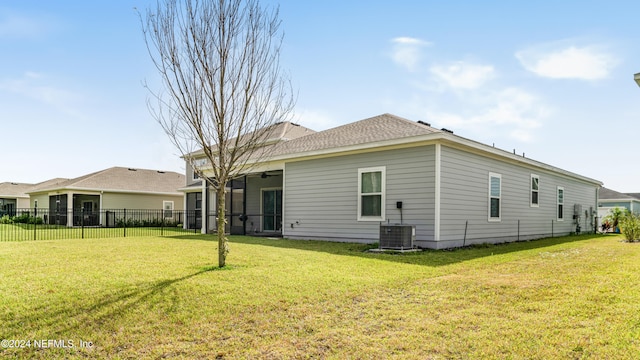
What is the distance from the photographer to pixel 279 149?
626 inches

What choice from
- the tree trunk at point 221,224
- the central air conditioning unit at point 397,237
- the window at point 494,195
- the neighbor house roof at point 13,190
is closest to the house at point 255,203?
the central air conditioning unit at point 397,237

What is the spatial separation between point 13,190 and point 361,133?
4274 centimetres

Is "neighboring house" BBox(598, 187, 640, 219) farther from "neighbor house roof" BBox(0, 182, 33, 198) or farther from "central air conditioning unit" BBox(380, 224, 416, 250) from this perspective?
"neighbor house roof" BBox(0, 182, 33, 198)

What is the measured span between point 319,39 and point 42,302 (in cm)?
728

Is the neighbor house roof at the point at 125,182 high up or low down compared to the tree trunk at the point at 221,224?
up

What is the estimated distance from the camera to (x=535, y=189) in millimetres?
16109

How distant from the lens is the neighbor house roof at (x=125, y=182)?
1141 inches

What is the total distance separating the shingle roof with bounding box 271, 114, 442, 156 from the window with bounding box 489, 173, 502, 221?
8.54ft

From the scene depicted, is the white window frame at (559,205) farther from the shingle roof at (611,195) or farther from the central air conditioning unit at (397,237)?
the shingle roof at (611,195)

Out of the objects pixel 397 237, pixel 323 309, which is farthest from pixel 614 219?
pixel 323 309

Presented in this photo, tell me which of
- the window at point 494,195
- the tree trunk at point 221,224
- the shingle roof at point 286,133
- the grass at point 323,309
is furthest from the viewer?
the shingle roof at point 286,133

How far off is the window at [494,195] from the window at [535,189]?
3087mm

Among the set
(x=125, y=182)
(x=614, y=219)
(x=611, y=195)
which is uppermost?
(x=125, y=182)

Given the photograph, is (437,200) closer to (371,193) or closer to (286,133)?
(371,193)
